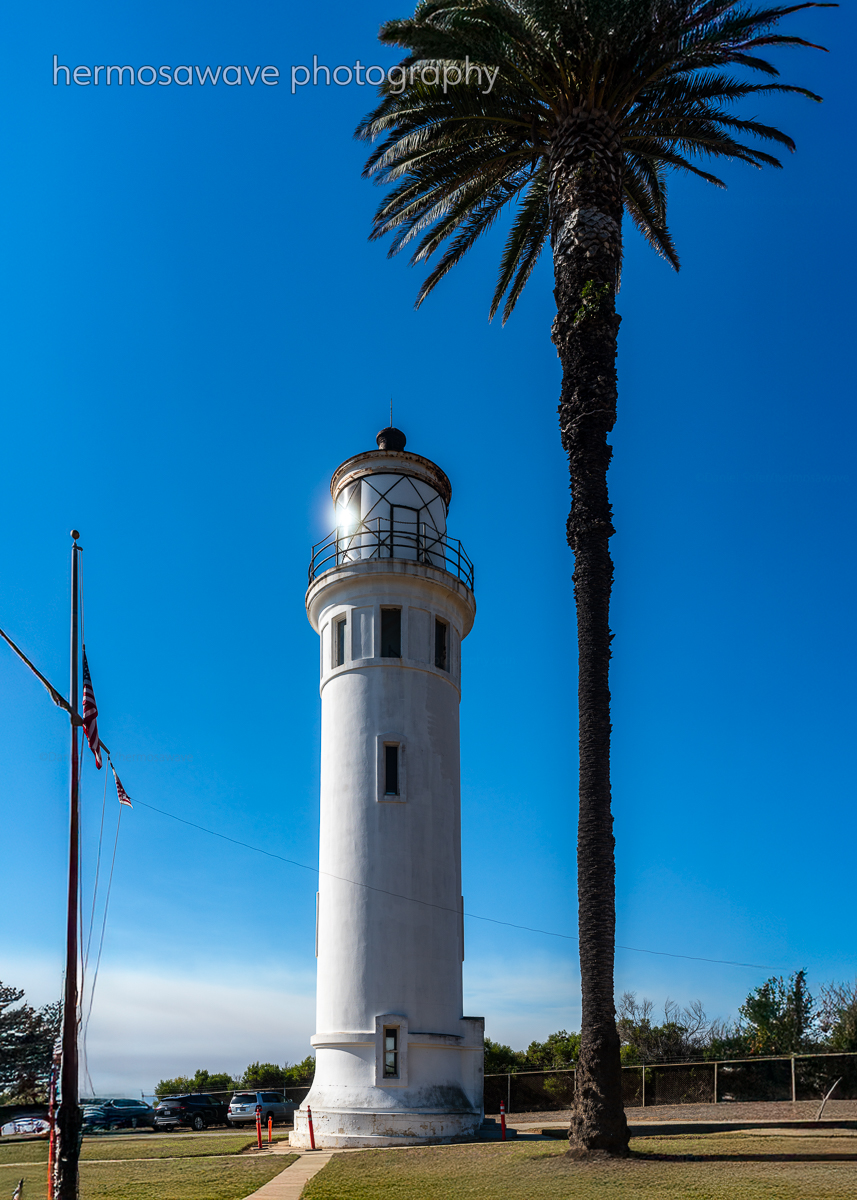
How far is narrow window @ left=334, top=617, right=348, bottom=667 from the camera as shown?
88.6 feet

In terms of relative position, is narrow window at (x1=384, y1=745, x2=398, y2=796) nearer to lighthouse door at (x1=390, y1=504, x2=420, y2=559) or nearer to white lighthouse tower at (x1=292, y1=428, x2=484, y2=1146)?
white lighthouse tower at (x1=292, y1=428, x2=484, y2=1146)

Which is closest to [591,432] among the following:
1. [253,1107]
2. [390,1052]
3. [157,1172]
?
[390,1052]

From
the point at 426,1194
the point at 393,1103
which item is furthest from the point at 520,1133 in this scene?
the point at 426,1194

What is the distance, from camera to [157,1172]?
1883 centimetres

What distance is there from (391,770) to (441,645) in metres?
3.93

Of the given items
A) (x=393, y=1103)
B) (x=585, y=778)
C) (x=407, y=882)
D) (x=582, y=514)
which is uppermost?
(x=582, y=514)

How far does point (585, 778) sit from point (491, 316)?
41.9 feet

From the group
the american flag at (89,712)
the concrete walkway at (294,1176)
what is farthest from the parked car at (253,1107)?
the american flag at (89,712)

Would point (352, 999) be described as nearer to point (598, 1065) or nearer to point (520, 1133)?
point (520, 1133)

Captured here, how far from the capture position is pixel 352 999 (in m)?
23.8

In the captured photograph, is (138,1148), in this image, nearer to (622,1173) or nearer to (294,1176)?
(294,1176)

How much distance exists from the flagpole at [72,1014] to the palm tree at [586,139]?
26.5 ft

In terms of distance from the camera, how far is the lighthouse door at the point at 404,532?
28.0 metres

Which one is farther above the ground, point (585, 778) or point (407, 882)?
point (585, 778)
